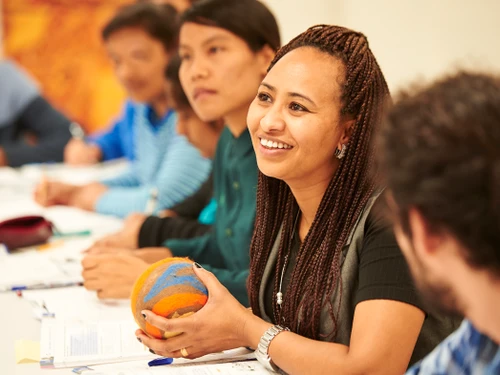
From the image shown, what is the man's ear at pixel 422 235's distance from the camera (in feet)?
2.46

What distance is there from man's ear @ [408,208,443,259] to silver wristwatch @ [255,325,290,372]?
0.53 m

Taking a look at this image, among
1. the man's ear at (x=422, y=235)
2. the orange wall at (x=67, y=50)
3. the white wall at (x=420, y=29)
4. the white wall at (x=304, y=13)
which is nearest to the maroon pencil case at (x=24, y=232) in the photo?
the white wall at (x=420, y=29)

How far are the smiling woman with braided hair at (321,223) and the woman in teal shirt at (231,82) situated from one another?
407 mm

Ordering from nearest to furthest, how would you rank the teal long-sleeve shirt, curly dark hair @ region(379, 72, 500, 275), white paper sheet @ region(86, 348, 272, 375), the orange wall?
curly dark hair @ region(379, 72, 500, 275) → white paper sheet @ region(86, 348, 272, 375) → the teal long-sleeve shirt → the orange wall

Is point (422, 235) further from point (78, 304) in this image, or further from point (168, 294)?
point (78, 304)

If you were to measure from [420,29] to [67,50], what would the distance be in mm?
3754

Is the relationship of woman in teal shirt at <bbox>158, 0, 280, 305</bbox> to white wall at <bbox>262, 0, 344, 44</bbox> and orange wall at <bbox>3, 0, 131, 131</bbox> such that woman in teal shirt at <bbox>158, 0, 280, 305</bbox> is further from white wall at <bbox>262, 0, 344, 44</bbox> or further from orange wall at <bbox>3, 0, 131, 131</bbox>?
orange wall at <bbox>3, 0, 131, 131</bbox>

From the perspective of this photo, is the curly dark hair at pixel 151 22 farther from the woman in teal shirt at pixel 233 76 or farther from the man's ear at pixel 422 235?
the man's ear at pixel 422 235

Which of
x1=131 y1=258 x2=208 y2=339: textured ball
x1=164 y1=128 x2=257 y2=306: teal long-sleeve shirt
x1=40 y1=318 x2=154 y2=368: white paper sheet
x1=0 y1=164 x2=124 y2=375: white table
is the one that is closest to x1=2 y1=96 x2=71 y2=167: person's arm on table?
x1=0 y1=164 x2=124 y2=375: white table

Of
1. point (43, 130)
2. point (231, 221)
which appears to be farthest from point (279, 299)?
point (43, 130)

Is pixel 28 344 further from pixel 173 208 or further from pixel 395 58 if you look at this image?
pixel 395 58

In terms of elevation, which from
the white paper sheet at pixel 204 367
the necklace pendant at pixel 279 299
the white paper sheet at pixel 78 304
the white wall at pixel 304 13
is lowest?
the white paper sheet at pixel 78 304

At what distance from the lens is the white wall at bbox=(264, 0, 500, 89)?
228cm

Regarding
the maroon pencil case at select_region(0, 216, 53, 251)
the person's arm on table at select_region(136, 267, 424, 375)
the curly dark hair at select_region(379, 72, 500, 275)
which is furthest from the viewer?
the maroon pencil case at select_region(0, 216, 53, 251)
